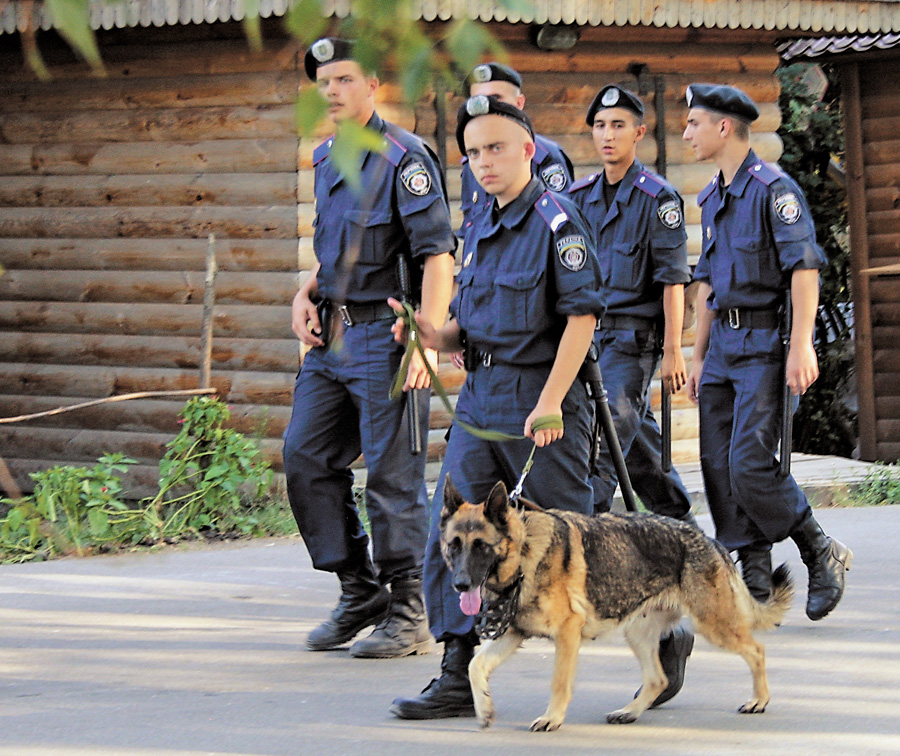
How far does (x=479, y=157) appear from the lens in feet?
13.0

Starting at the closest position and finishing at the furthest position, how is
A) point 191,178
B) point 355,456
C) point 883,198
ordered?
point 355,456
point 191,178
point 883,198

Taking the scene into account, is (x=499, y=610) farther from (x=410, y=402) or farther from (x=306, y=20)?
(x=306, y=20)

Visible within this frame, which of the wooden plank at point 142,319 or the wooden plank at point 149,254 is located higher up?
the wooden plank at point 149,254

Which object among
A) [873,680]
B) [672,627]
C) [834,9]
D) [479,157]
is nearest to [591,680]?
[672,627]

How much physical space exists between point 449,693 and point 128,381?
5.24 m

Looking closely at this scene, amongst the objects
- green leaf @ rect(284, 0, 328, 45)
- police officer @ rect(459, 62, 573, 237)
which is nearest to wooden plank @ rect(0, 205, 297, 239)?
police officer @ rect(459, 62, 573, 237)

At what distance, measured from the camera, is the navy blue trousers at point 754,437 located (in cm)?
508

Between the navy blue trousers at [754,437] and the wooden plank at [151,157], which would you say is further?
the wooden plank at [151,157]

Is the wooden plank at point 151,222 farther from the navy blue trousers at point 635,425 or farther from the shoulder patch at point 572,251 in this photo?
the shoulder patch at point 572,251

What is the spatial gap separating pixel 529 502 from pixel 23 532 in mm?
4137

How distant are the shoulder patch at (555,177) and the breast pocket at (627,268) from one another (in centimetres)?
39

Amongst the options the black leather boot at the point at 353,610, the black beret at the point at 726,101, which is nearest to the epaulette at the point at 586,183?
the black beret at the point at 726,101

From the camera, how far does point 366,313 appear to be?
4.85 m

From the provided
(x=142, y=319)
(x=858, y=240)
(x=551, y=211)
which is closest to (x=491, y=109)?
(x=551, y=211)
